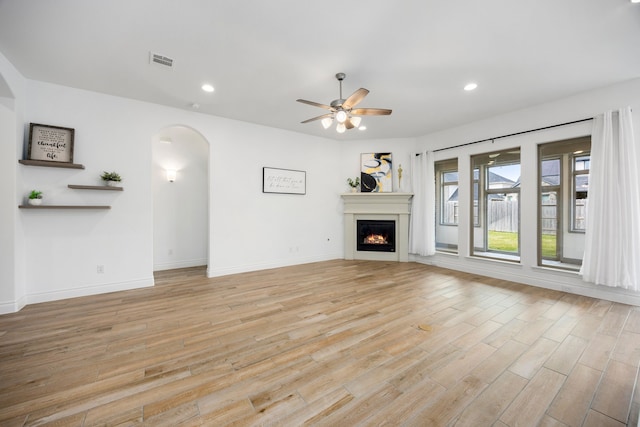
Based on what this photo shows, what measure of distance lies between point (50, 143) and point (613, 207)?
24.7 ft

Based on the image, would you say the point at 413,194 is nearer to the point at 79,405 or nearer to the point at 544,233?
the point at 544,233

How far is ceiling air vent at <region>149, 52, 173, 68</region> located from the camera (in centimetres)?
266

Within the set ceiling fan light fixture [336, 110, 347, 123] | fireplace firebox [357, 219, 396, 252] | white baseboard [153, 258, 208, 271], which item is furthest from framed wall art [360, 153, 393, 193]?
white baseboard [153, 258, 208, 271]

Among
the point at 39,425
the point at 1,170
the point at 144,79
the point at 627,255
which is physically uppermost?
the point at 144,79

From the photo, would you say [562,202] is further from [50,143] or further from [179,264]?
[50,143]

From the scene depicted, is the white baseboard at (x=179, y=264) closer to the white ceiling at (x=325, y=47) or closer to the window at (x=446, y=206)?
the white ceiling at (x=325, y=47)

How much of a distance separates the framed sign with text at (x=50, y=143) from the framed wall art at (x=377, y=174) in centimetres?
516

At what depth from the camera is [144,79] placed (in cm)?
315

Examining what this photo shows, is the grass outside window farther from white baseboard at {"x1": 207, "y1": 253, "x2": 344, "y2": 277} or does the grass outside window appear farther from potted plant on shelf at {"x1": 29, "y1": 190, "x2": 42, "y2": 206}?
potted plant on shelf at {"x1": 29, "y1": 190, "x2": 42, "y2": 206}

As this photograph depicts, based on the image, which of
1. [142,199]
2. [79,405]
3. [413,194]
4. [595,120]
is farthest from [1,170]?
[595,120]

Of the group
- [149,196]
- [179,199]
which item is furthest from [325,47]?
[179,199]

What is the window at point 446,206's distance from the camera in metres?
5.69

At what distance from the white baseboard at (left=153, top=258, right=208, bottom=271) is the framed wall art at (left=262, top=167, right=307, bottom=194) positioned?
217cm

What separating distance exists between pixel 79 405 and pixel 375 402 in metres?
1.84
